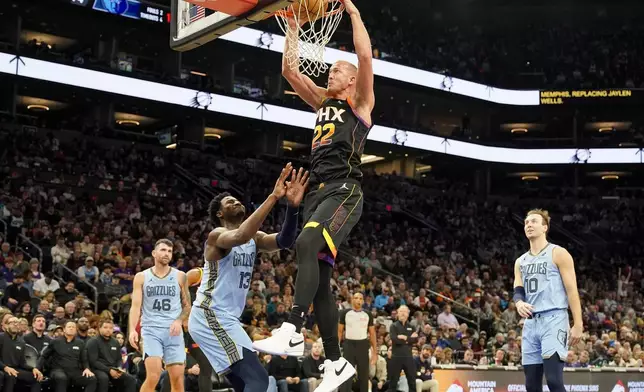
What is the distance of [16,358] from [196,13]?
7517 mm

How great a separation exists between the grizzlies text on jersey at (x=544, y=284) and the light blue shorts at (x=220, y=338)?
2857 millimetres

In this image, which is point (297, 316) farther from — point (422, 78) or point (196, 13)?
point (422, 78)

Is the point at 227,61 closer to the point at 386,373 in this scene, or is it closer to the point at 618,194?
the point at 618,194

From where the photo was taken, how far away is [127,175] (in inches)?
1121

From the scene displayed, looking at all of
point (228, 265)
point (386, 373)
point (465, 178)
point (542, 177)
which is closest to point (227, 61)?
point (465, 178)

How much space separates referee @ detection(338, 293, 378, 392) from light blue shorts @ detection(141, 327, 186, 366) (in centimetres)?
490

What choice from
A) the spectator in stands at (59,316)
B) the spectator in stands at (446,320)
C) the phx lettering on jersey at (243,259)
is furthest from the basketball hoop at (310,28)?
the spectator in stands at (446,320)

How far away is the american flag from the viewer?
26.2 ft

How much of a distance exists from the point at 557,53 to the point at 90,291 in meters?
31.6

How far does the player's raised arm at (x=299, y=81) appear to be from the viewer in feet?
23.6

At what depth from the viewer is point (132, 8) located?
102 feet

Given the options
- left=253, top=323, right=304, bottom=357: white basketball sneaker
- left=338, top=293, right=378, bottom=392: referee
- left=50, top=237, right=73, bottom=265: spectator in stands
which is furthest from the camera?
left=50, top=237, right=73, bottom=265: spectator in stands

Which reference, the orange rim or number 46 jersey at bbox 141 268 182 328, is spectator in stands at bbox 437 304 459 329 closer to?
number 46 jersey at bbox 141 268 182 328

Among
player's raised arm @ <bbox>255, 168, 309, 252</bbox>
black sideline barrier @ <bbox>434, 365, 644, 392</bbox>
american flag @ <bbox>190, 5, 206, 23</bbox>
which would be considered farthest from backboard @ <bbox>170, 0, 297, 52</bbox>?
black sideline barrier @ <bbox>434, 365, 644, 392</bbox>
